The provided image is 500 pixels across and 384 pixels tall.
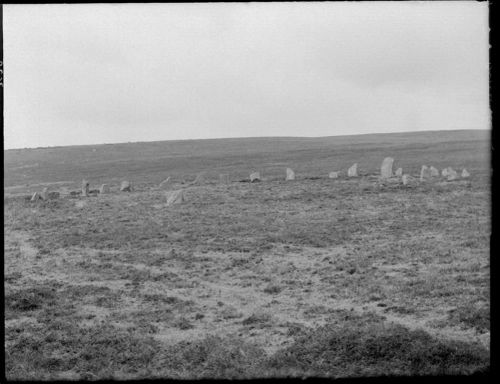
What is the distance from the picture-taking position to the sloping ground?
9.96 metres

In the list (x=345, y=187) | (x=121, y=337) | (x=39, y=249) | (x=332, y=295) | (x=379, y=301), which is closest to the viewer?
(x=121, y=337)

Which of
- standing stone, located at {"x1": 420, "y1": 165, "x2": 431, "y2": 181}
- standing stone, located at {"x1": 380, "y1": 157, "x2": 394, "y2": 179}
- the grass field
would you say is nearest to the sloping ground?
the grass field

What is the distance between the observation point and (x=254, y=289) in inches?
637

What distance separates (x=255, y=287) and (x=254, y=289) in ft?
0.73

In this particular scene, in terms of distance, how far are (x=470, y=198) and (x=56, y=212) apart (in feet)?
84.1

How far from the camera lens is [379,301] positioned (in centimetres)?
1399

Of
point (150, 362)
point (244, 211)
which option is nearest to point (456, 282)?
point (150, 362)

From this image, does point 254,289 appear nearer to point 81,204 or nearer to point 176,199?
point 176,199

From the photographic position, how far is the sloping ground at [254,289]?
392 inches

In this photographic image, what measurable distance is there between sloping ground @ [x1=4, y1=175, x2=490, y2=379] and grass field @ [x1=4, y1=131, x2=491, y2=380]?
2.2 inches

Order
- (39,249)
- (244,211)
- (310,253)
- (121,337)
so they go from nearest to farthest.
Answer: (121,337) < (310,253) < (39,249) < (244,211)

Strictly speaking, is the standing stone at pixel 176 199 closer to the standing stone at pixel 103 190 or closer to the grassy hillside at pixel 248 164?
the standing stone at pixel 103 190

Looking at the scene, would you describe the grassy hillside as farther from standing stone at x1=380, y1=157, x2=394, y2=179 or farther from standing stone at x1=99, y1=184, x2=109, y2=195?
standing stone at x1=380, y1=157, x2=394, y2=179

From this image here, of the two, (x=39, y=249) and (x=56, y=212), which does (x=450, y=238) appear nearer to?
(x=39, y=249)
